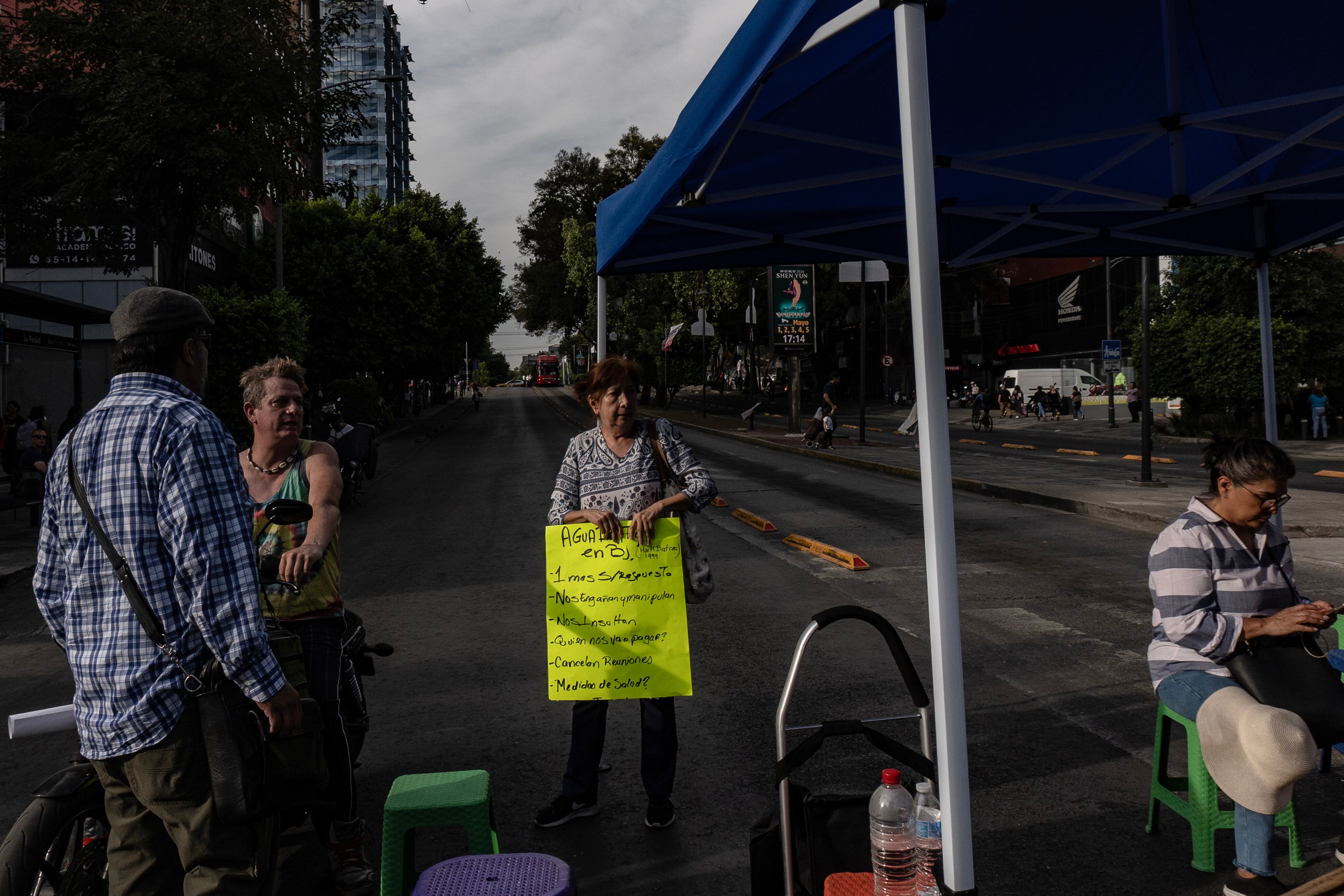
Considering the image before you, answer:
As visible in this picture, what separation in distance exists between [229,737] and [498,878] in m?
0.88

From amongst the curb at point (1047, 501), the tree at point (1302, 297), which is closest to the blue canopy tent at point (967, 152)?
the curb at point (1047, 501)

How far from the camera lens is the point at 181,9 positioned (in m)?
14.0

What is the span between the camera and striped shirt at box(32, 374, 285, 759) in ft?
7.83

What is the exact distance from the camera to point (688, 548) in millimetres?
4211

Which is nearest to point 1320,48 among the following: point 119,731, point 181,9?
point 119,731

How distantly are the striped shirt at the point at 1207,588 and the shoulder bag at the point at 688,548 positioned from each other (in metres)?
1.70

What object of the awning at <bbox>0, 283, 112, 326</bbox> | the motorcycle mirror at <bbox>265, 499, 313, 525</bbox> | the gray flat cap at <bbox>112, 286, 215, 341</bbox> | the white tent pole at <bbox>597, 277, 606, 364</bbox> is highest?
the awning at <bbox>0, 283, 112, 326</bbox>

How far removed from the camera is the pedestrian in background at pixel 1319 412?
94.5ft

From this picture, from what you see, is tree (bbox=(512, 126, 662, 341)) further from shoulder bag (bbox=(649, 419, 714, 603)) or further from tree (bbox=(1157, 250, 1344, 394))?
shoulder bag (bbox=(649, 419, 714, 603))

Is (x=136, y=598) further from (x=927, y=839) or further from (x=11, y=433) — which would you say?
(x=11, y=433)

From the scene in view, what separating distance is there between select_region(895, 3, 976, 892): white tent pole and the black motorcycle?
6.43ft

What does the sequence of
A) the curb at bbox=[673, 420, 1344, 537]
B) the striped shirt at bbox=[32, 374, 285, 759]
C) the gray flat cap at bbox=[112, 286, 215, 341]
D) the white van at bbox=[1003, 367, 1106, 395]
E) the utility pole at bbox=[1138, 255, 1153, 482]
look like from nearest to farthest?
the striped shirt at bbox=[32, 374, 285, 759] → the gray flat cap at bbox=[112, 286, 215, 341] → the curb at bbox=[673, 420, 1344, 537] → the utility pole at bbox=[1138, 255, 1153, 482] → the white van at bbox=[1003, 367, 1106, 395]

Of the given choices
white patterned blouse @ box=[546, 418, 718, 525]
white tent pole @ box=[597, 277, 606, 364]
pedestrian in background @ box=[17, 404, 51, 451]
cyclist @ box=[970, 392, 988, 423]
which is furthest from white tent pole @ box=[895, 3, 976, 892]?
cyclist @ box=[970, 392, 988, 423]

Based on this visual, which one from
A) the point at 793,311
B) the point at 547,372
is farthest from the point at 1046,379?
the point at 547,372
